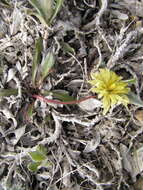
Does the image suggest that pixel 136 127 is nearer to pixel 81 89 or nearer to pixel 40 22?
pixel 81 89

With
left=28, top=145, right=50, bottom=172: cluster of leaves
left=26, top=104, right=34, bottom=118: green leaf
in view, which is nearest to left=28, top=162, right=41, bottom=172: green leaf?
left=28, top=145, right=50, bottom=172: cluster of leaves

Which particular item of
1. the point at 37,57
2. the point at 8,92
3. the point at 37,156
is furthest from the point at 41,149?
the point at 37,57

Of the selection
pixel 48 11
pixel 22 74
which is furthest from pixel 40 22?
pixel 22 74

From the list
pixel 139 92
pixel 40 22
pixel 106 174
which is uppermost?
pixel 40 22

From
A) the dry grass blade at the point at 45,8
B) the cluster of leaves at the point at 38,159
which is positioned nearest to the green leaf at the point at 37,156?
the cluster of leaves at the point at 38,159

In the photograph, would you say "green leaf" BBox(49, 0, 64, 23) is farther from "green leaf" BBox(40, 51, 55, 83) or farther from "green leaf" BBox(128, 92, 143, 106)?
"green leaf" BBox(128, 92, 143, 106)

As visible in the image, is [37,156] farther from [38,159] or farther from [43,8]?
[43,8]
